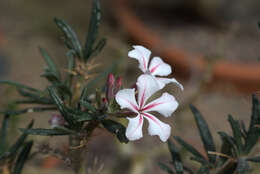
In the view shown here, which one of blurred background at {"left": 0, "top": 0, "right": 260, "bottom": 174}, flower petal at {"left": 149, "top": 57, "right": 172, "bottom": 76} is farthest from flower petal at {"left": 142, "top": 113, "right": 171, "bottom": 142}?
blurred background at {"left": 0, "top": 0, "right": 260, "bottom": 174}

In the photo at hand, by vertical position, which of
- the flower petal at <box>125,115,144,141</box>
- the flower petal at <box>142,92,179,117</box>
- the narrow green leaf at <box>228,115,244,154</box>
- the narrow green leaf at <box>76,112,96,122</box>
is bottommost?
the narrow green leaf at <box>228,115,244,154</box>

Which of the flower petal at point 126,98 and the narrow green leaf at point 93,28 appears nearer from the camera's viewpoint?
the flower petal at point 126,98

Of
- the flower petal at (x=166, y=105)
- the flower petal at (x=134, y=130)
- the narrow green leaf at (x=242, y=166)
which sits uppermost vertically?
the flower petal at (x=166, y=105)

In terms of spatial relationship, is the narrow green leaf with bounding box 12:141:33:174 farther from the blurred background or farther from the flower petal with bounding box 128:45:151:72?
the blurred background

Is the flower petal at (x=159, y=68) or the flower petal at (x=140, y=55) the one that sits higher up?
the flower petal at (x=140, y=55)

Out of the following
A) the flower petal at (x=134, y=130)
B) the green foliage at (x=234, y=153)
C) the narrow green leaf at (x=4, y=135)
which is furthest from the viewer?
the narrow green leaf at (x=4, y=135)

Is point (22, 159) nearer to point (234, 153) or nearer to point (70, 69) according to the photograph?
point (70, 69)

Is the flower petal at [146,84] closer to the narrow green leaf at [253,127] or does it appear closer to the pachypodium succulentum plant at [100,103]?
the pachypodium succulentum plant at [100,103]

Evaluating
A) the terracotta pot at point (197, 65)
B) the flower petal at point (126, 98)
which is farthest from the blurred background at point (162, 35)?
the flower petal at point (126, 98)
